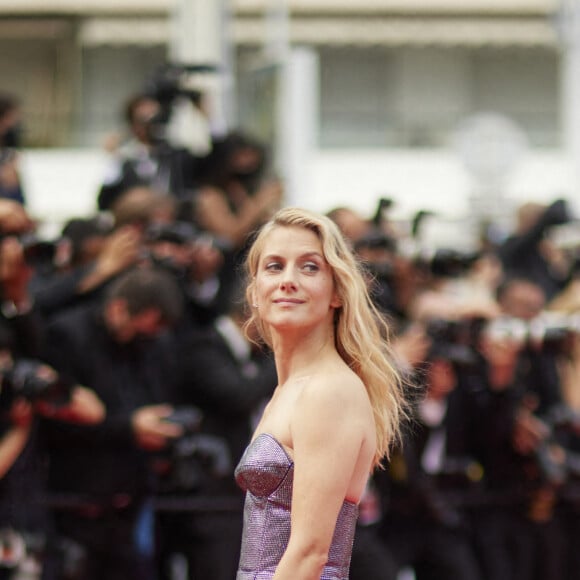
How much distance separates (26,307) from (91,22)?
Answer: 17.9 metres

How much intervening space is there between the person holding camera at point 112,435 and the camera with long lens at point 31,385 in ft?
1.34

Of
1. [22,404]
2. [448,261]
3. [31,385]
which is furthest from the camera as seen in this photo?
[448,261]

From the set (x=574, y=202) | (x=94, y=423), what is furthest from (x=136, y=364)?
(x=574, y=202)

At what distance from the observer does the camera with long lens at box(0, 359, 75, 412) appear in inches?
237

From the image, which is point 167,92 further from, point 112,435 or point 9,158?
point 112,435

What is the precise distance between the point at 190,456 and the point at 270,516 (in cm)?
272

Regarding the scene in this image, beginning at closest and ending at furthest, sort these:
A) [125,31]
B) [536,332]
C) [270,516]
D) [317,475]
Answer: [317,475], [270,516], [536,332], [125,31]

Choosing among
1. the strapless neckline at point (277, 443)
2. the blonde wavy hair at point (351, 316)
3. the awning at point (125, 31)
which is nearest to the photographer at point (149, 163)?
the blonde wavy hair at point (351, 316)

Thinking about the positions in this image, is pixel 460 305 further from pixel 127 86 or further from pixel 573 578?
pixel 127 86

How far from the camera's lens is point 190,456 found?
21.8 feet

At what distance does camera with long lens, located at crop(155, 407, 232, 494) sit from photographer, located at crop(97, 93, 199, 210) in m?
1.38

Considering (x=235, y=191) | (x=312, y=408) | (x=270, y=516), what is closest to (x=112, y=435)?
(x=235, y=191)

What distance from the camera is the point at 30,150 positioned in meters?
22.0

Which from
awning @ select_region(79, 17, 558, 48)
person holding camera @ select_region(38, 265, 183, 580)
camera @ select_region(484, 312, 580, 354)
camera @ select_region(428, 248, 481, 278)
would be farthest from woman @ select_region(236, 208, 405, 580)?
awning @ select_region(79, 17, 558, 48)
